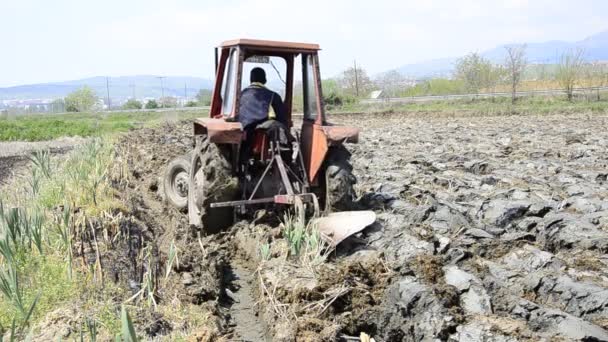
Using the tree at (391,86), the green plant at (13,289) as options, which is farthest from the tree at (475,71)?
the green plant at (13,289)

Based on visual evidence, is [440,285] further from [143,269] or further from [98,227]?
[98,227]

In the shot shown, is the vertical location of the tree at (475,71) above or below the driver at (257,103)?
above

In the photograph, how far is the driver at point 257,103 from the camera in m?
6.58

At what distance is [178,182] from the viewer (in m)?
7.69

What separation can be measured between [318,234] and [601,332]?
2512 millimetres

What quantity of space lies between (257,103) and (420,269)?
9.11 ft

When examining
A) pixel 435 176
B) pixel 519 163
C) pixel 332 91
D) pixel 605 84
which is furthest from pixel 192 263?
pixel 605 84

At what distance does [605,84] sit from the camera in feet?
124

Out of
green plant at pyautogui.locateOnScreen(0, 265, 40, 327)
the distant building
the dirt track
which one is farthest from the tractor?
the distant building

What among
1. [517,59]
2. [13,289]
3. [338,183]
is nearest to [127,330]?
[13,289]

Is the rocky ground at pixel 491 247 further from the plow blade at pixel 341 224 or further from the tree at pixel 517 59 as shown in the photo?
the tree at pixel 517 59

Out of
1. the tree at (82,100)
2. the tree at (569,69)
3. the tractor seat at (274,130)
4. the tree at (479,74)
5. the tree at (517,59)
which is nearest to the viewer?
the tractor seat at (274,130)

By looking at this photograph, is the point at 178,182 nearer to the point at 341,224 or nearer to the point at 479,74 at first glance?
the point at 341,224

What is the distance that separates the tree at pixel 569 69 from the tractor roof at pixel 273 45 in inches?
1090
